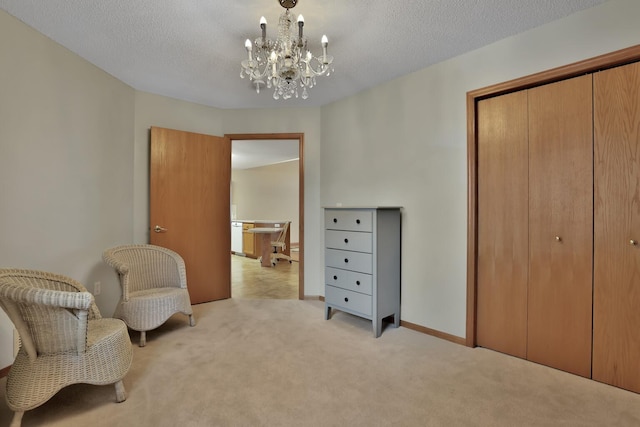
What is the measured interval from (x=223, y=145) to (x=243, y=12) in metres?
2.07

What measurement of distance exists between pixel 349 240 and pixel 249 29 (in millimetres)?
1848

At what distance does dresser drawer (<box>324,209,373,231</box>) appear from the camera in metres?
2.87

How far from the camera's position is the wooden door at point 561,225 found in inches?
83.1

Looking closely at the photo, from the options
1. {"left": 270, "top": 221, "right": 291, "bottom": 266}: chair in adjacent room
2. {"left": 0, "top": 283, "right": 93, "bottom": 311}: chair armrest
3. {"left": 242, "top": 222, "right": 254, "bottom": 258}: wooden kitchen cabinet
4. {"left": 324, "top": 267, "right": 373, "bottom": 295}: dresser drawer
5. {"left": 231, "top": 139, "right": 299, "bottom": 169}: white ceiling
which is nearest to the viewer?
{"left": 0, "top": 283, "right": 93, "bottom": 311}: chair armrest

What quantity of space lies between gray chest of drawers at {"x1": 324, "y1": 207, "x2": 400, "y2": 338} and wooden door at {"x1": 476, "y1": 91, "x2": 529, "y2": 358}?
0.71 m

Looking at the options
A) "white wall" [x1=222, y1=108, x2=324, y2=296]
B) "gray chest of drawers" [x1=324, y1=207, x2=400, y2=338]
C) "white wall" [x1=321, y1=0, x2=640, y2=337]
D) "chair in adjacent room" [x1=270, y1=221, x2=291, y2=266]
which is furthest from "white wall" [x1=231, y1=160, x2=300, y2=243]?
"gray chest of drawers" [x1=324, y1=207, x2=400, y2=338]

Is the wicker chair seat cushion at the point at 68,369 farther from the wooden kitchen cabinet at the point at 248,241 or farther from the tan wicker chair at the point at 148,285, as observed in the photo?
the wooden kitchen cabinet at the point at 248,241

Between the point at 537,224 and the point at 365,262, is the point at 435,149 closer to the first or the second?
the point at 537,224

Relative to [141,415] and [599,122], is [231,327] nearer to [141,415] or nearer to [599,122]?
[141,415]

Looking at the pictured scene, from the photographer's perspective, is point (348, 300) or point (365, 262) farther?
point (348, 300)

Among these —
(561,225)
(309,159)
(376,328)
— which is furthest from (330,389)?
(309,159)

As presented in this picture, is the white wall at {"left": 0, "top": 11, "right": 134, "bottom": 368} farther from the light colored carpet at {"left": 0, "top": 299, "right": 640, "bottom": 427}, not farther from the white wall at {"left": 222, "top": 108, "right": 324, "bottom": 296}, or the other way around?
the white wall at {"left": 222, "top": 108, "right": 324, "bottom": 296}

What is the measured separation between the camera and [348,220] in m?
3.04

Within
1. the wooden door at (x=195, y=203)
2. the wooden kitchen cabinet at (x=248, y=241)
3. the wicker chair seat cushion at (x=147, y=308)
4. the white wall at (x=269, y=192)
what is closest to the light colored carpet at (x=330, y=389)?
the wicker chair seat cushion at (x=147, y=308)
